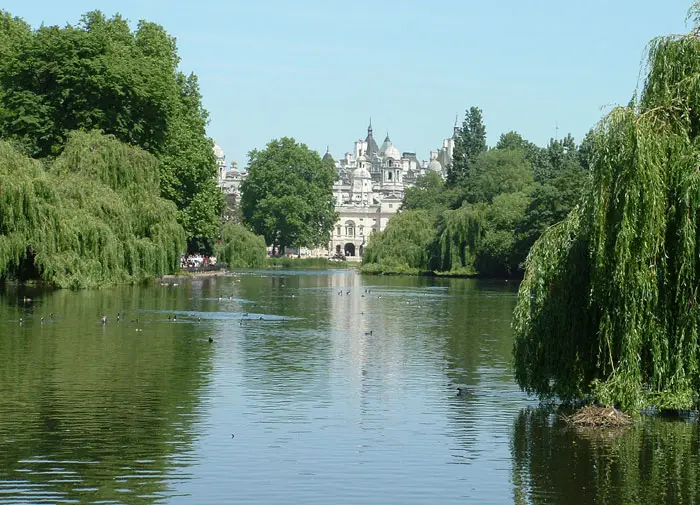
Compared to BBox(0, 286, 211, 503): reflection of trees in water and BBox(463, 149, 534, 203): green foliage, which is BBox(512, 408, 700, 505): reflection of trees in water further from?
BBox(463, 149, 534, 203): green foliage

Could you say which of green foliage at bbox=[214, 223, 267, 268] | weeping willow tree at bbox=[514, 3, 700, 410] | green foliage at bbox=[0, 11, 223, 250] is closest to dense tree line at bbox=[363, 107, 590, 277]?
green foliage at bbox=[214, 223, 267, 268]

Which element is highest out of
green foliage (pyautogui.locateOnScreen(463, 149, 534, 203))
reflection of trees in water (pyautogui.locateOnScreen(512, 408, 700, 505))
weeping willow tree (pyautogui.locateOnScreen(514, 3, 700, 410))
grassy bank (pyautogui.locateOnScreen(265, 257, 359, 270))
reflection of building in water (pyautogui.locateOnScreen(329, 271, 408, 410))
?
green foliage (pyautogui.locateOnScreen(463, 149, 534, 203))

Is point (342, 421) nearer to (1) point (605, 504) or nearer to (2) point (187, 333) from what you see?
(1) point (605, 504)

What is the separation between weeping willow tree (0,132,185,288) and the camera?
4334cm

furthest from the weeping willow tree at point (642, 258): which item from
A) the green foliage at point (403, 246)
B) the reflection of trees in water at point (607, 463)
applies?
the green foliage at point (403, 246)

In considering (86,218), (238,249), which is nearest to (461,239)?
(238,249)

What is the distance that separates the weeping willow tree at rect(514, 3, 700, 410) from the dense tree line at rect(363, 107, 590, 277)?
45.9m

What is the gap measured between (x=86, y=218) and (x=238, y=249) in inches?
2150

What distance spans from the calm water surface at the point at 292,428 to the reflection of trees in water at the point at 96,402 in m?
0.04

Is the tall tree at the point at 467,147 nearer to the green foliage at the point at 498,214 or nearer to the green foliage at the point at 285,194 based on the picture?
the green foliage at the point at 498,214

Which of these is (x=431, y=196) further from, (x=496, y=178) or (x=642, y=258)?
(x=642, y=258)

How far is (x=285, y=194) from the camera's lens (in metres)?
138

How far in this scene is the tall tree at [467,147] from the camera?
122062 millimetres

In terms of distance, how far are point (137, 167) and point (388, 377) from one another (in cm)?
3020
